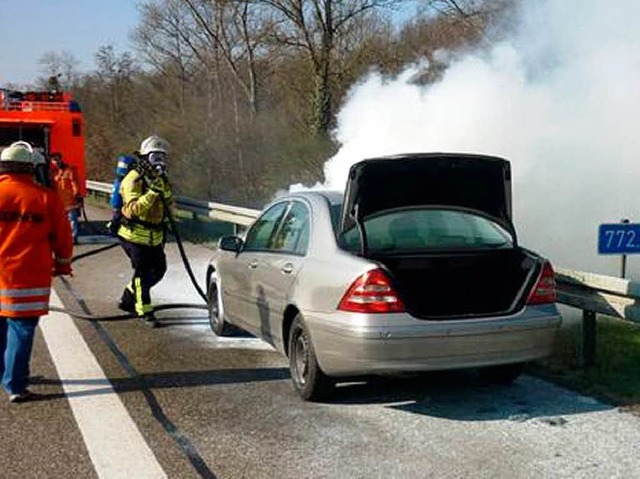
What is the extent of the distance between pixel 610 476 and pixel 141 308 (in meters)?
5.35

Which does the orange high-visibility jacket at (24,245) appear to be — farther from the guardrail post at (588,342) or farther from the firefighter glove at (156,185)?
the guardrail post at (588,342)

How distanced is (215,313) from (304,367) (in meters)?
2.48

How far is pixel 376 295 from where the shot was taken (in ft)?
16.9

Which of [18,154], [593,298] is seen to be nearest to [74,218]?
[18,154]

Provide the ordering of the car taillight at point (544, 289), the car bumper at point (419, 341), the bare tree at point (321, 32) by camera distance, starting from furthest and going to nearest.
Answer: the bare tree at point (321, 32), the car taillight at point (544, 289), the car bumper at point (419, 341)

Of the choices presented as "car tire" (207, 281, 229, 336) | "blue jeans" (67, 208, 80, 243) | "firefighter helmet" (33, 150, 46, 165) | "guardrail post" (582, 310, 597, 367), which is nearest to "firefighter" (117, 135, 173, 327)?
"car tire" (207, 281, 229, 336)

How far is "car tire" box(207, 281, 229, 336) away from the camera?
7828 mm

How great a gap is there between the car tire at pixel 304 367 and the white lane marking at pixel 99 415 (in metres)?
1.20

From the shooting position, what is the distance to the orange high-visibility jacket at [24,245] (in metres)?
5.60

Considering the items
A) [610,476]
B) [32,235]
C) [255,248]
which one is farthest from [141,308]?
[610,476]

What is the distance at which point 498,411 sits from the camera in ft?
17.8

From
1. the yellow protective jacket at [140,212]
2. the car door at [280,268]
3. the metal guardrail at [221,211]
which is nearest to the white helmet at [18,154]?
the car door at [280,268]

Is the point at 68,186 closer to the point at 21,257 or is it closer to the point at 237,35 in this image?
the point at 21,257

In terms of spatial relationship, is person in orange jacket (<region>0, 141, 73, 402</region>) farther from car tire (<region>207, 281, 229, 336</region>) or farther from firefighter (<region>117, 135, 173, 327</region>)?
firefighter (<region>117, 135, 173, 327</region>)
